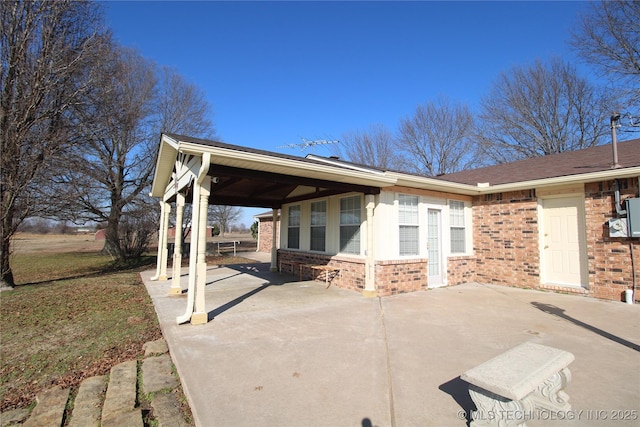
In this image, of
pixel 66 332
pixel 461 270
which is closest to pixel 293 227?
pixel 461 270

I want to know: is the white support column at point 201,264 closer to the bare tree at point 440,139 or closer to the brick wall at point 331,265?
the brick wall at point 331,265

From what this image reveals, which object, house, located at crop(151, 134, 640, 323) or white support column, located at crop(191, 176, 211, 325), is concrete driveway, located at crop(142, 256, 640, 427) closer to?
white support column, located at crop(191, 176, 211, 325)

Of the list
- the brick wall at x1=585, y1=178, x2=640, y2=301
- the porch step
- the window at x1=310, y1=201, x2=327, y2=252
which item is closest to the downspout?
the porch step

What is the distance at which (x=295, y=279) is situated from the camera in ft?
31.3

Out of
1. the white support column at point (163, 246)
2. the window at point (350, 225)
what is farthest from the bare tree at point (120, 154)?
the window at point (350, 225)

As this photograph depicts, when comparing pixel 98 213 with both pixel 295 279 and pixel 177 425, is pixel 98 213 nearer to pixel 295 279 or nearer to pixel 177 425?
pixel 295 279

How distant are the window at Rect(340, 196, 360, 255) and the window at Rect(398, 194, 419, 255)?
3.41 feet

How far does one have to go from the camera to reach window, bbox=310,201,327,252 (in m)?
8.99

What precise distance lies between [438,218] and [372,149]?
16.9 m

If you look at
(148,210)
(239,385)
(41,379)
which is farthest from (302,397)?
(148,210)

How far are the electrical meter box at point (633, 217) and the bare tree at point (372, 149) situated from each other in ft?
56.5

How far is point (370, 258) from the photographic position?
6961 millimetres

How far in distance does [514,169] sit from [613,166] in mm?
3243

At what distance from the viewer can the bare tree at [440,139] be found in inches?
810
